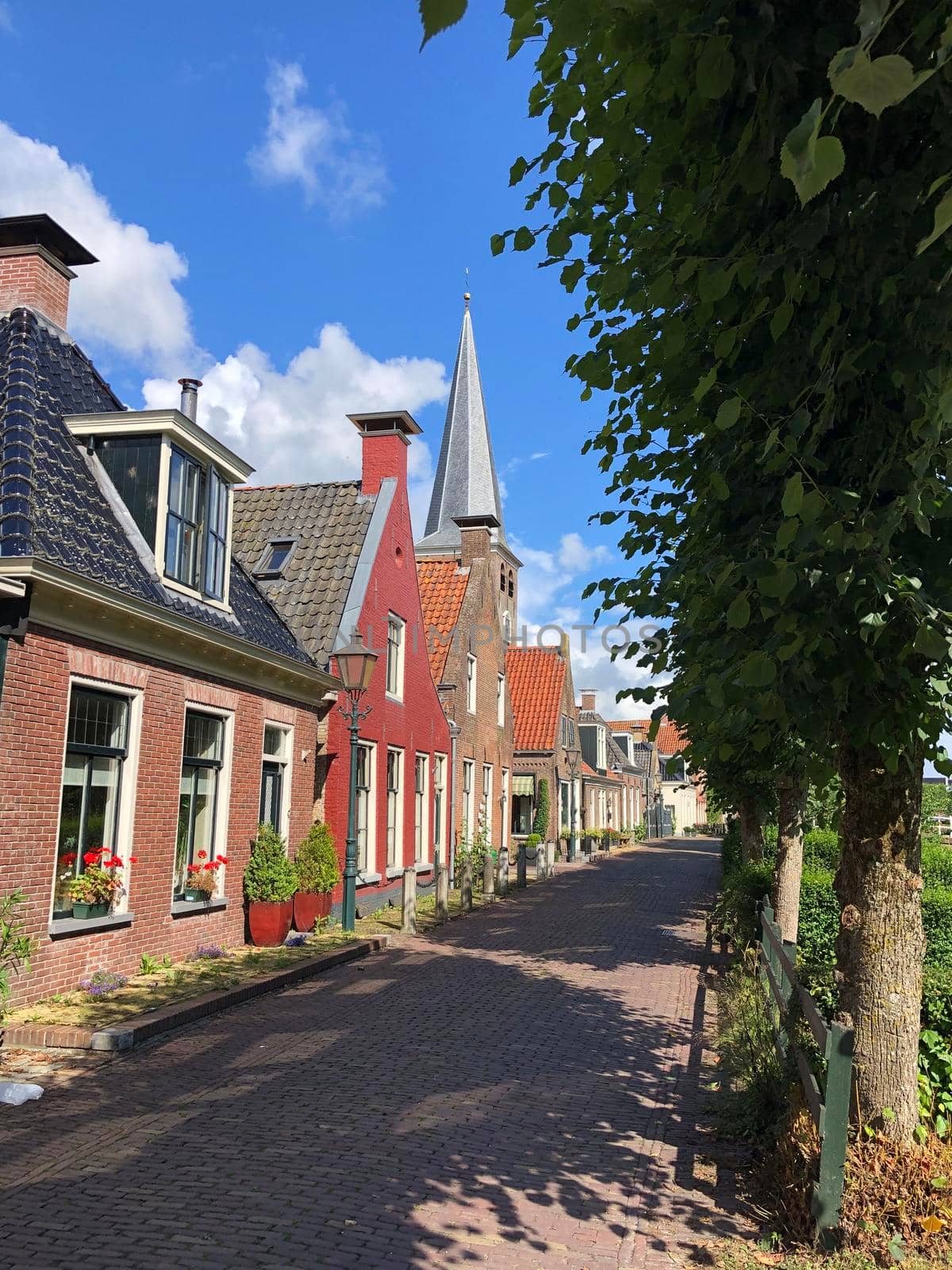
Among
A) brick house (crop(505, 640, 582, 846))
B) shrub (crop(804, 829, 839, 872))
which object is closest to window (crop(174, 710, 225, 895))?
shrub (crop(804, 829, 839, 872))

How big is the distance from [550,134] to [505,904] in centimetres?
1766

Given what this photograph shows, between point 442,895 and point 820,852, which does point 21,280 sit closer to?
point 442,895

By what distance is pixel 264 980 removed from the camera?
10320 millimetres

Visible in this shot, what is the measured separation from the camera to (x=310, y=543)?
1802 centimetres

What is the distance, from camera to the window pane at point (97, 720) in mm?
9414

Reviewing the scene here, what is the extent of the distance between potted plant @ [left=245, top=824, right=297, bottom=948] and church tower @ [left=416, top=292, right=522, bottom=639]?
29.2 m

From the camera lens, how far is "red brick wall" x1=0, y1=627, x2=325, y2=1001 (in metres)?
8.41

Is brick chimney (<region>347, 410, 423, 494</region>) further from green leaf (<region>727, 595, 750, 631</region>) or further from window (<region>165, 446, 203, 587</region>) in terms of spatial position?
green leaf (<region>727, 595, 750, 631</region>)

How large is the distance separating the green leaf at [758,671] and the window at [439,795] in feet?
60.4

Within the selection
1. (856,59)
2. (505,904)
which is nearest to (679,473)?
(856,59)

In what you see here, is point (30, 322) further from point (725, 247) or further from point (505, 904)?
point (505, 904)

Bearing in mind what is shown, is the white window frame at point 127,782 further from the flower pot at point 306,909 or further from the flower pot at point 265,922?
the flower pot at point 306,909

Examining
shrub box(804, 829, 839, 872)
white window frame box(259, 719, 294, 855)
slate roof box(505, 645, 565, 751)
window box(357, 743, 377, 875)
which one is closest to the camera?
white window frame box(259, 719, 294, 855)

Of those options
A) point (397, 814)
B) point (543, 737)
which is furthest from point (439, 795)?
point (543, 737)
